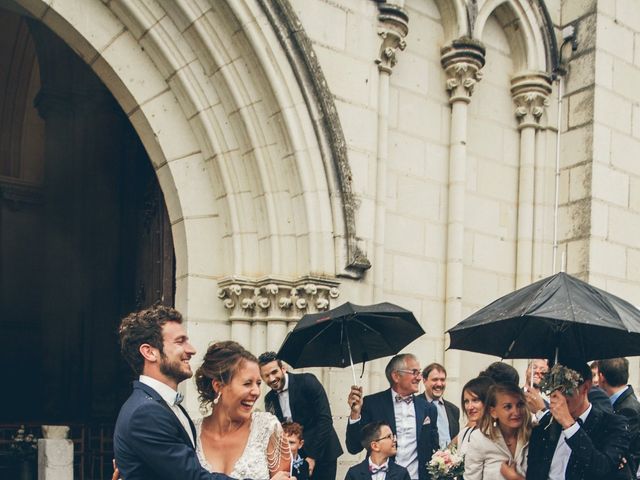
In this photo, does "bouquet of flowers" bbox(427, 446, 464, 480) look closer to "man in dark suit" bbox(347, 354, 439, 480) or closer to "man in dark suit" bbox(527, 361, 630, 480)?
"man in dark suit" bbox(347, 354, 439, 480)

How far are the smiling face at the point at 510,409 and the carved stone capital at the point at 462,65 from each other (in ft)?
13.3

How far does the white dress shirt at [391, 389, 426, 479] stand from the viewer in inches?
244

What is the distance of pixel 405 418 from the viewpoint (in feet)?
20.6

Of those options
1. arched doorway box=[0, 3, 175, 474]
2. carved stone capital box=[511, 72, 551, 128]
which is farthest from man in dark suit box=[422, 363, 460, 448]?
arched doorway box=[0, 3, 175, 474]

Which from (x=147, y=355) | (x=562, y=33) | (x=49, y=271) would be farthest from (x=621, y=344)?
(x=49, y=271)

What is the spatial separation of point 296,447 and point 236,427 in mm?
2064

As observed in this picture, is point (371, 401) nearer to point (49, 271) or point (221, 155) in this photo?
point (221, 155)

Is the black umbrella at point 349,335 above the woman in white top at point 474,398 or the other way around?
above

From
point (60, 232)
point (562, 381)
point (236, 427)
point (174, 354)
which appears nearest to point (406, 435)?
point (562, 381)

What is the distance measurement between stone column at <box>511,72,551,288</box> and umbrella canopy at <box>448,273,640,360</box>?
3.74 meters

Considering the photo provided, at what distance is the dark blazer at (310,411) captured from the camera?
6230 mm

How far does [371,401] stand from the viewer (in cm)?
634

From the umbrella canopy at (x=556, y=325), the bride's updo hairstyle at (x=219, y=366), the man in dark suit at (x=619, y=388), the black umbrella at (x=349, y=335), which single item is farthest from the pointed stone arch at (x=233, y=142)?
the bride's updo hairstyle at (x=219, y=366)

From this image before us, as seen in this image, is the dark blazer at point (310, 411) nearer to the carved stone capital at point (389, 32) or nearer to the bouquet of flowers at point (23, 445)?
the carved stone capital at point (389, 32)
